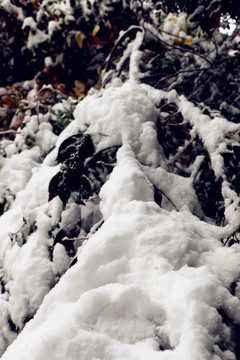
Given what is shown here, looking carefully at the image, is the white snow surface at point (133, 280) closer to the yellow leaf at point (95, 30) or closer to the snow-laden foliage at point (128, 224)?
the snow-laden foliage at point (128, 224)

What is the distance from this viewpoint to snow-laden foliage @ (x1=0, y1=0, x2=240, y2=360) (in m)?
0.62

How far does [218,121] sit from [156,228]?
0.58m

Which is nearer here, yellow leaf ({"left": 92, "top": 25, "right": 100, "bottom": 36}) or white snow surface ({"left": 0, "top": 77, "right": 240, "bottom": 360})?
white snow surface ({"left": 0, "top": 77, "right": 240, "bottom": 360})

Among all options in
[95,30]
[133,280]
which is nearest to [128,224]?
[133,280]

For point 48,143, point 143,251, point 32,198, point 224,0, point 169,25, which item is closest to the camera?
point 143,251

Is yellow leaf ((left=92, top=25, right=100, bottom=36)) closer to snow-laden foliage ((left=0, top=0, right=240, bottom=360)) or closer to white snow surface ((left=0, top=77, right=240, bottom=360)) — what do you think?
snow-laden foliage ((left=0, top=0, right=240, bottom=360))

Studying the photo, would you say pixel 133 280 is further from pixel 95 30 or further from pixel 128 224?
pixel 95 30

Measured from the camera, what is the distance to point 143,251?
0.76 m

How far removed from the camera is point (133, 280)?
72 centimetres

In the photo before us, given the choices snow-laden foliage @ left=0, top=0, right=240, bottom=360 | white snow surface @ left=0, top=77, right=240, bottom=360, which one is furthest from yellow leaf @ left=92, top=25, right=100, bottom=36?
white snow surface @ left=0, top=77, right=240, bottom=360

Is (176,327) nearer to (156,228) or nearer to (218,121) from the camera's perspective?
(156,228)

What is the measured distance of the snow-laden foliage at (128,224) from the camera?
620mm

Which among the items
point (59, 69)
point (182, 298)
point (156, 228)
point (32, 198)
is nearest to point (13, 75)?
point (59, 69)

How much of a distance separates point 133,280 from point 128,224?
0.15m
